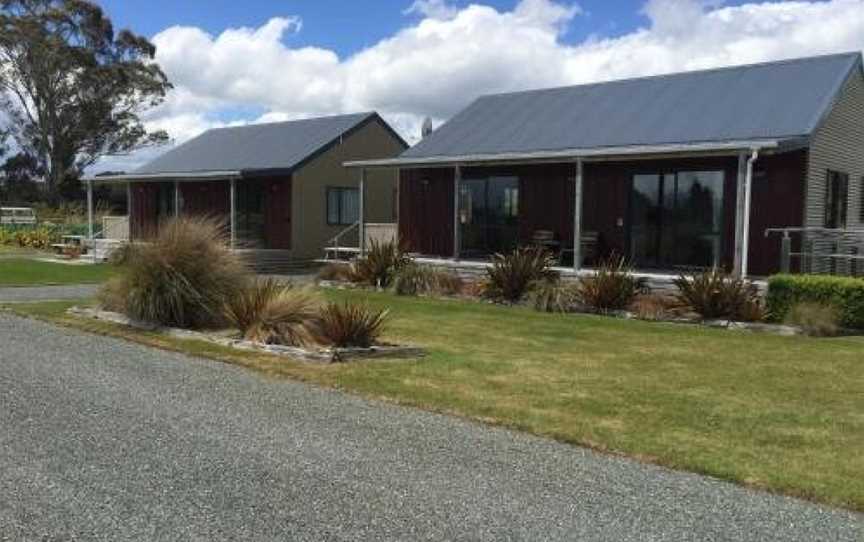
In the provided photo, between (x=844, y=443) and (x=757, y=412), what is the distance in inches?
41.6

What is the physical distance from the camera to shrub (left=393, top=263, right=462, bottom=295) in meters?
18.2

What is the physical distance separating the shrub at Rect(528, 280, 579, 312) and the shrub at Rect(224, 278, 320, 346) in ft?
18.5

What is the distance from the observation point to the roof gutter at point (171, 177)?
26578mm

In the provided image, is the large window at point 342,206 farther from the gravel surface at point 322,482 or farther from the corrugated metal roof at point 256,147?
the gravel surface at point 322,482

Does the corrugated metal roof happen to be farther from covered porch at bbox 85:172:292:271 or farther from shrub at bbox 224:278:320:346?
shrub at bbox 224:278:320:346

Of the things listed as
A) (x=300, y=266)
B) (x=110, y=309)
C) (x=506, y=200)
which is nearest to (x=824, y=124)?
(x=506, y=200)

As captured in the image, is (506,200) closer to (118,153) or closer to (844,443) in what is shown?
(844,443)

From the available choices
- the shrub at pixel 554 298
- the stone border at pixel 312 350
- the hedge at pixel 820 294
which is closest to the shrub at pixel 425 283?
the shrub at pixel 554 298

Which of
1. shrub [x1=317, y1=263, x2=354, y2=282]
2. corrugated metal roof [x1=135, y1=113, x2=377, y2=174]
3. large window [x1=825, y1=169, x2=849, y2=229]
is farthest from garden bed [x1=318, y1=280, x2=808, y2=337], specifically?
corrugated metal roof [x1=135, y1=113, x2=377, y2=174]

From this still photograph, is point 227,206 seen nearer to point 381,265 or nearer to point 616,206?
point 381,265

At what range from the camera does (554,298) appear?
15734 millimetres

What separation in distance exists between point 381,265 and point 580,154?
4823 mm

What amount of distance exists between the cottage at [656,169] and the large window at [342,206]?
504 cm

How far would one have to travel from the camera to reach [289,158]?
1072 inches
